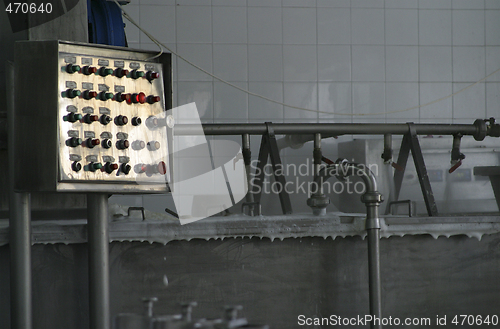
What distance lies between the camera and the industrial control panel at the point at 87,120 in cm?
175

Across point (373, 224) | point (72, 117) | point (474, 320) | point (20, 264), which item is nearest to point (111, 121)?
point (72, 117)

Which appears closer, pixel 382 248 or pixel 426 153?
pixel 382 248

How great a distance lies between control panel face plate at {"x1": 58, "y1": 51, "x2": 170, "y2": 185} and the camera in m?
A: 1.76

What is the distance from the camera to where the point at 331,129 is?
2.57 metres

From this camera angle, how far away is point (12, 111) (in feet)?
6.31

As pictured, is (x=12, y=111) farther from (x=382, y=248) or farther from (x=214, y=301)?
(x=382, y=248)

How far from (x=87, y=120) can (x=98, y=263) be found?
522 mm

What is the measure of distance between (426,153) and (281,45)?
1251mm

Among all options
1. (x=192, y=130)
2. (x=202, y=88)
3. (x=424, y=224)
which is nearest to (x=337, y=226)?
(x=424, y=224)

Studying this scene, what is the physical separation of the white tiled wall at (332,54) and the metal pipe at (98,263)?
5.87ft

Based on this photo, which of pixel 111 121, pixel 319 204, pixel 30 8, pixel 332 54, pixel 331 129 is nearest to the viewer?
pixel 111 121

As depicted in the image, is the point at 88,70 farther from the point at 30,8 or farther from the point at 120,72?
the point at 30,8

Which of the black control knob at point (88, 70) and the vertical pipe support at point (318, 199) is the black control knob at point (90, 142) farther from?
the vertical pipe support at point (318, 199)

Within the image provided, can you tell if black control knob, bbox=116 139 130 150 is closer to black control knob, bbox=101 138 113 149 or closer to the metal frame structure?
black control knob, bbox=101 138 113 149
